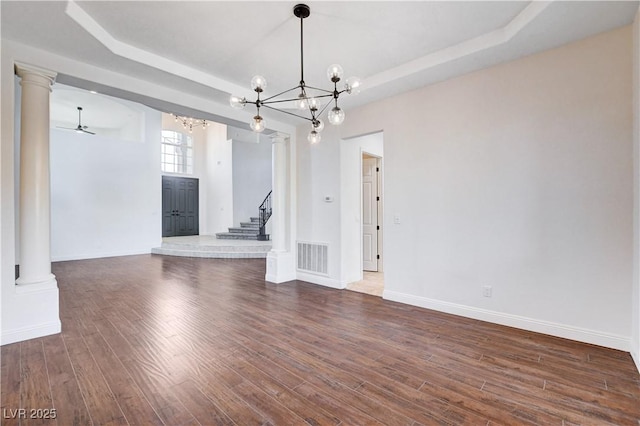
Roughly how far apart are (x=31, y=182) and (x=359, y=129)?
4.03 metres

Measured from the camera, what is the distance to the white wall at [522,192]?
266 cm

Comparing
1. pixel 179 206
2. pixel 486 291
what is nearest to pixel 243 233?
pixel 179 206

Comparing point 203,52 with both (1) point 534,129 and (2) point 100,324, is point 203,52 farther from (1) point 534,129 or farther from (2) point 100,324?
(1) point 534,129

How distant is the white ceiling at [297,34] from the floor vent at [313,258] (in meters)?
2.85

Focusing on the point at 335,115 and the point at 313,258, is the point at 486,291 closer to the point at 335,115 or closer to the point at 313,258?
the point at 335,115

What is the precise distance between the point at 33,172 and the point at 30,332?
5.23 feet

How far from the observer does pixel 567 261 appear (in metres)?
2.86

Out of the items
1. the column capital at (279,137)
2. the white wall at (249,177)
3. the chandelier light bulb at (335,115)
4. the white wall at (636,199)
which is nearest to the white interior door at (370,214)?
the column capital at (279,137)

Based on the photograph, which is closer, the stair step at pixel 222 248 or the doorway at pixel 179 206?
the stair step at pixel 222 248

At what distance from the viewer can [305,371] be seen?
231 cm

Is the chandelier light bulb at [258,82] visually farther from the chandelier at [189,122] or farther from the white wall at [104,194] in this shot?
the white wall at [104,194]

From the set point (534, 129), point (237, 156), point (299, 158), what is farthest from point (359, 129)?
point (237, 156)

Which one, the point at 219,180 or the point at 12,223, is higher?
the point at 219,180

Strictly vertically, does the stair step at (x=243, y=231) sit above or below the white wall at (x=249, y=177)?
below
